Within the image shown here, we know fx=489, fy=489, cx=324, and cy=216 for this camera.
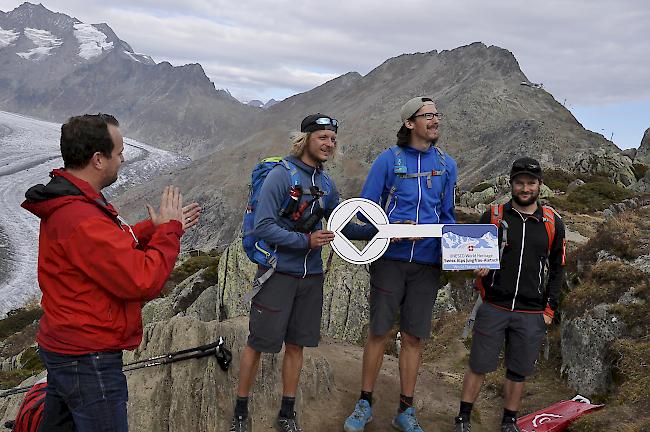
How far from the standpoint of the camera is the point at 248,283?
1487 centimetres

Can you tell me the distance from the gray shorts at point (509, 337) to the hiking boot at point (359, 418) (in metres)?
1.48

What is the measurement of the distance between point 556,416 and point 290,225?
15.5ft

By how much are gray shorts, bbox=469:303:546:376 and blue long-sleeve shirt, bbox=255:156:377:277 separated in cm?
180

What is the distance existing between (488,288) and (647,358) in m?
3.07

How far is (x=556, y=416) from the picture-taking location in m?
6.84

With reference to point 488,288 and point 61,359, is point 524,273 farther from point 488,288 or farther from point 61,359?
point 61,359

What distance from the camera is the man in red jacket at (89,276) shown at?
11.2 ft

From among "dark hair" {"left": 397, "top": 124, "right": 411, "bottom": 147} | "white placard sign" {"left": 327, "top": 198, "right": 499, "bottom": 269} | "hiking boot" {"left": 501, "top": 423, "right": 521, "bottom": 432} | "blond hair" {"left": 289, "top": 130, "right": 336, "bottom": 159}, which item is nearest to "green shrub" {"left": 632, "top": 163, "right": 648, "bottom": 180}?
"hiking boot" {"left": 501, "top": 423, "right": 521, "bottom": 432}

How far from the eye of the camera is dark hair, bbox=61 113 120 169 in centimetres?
356

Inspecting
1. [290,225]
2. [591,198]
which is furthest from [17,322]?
[290,225]

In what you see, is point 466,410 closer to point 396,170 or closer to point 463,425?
point 463,425

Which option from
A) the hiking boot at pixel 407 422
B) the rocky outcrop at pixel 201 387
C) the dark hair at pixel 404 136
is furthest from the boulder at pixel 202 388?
the dark hair at pixel 404 136

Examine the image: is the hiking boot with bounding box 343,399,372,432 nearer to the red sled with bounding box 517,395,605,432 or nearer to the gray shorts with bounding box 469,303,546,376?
the gray shorts with bounding box 469,303,546,376

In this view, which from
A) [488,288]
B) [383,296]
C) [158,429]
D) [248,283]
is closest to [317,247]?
[383,296]
